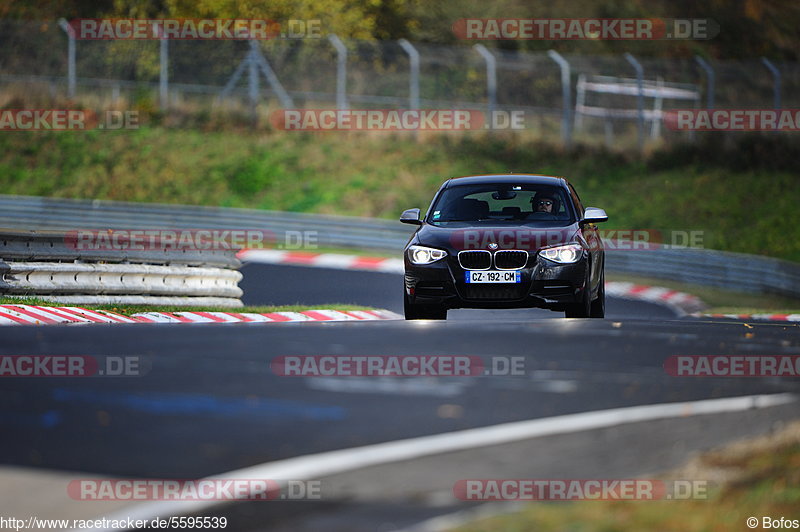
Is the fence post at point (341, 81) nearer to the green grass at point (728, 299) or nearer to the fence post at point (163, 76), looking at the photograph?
the fence post at point (163, 76)

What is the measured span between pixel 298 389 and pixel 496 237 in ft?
18.4

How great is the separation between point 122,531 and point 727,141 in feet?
116

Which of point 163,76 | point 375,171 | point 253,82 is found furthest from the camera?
point 163,76

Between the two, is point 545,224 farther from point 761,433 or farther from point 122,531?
point 122,531

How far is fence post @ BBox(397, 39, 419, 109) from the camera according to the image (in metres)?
37.4

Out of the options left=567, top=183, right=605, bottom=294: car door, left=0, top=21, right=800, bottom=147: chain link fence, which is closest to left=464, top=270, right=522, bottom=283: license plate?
left=567, top=183, right=605, bottom=294: car door

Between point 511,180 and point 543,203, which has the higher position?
point 511,180

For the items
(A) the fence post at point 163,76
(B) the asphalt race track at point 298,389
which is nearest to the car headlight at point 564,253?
(B) the asphalt race track at point 298,389

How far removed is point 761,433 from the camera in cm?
691

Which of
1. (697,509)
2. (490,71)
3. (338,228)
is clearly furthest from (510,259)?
(490,71)

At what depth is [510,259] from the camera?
13422 millimetres

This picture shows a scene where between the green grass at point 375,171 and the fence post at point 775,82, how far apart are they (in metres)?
1.92

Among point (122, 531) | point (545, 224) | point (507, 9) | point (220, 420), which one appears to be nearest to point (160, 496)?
point (122, 531)

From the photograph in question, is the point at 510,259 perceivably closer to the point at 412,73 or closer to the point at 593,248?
the point at 593,248
